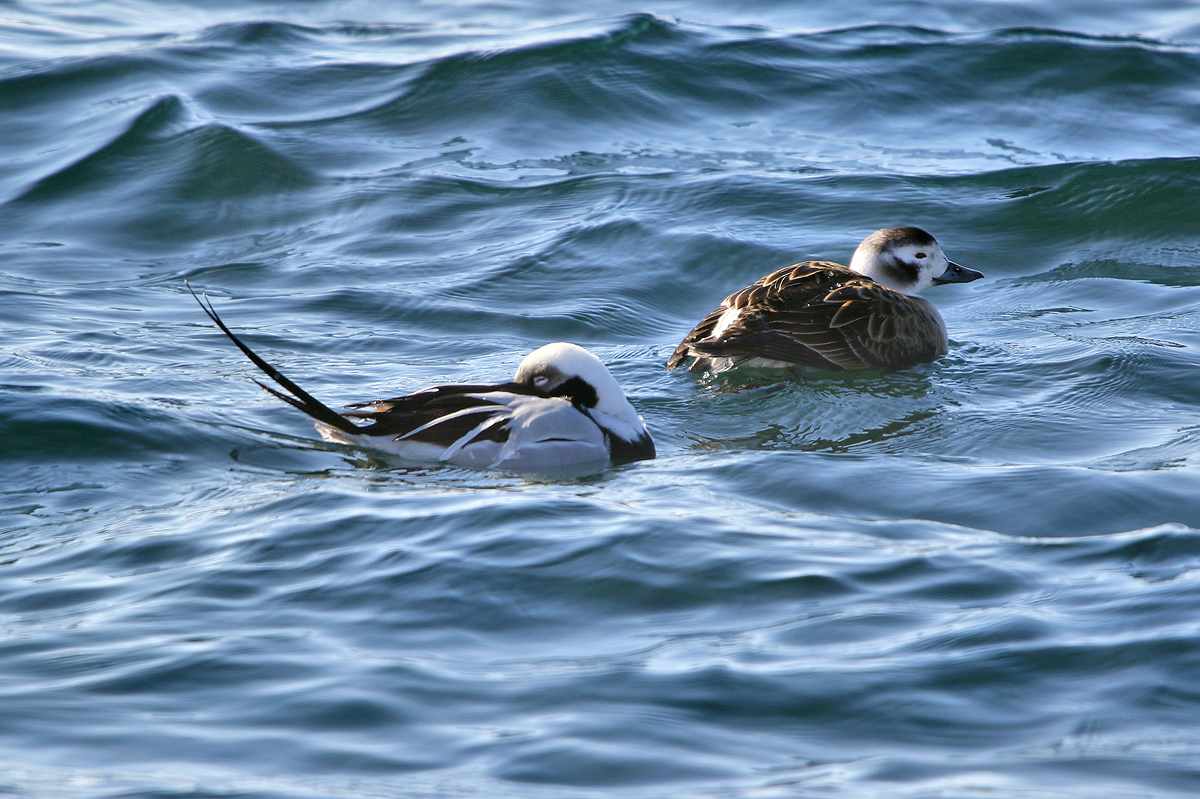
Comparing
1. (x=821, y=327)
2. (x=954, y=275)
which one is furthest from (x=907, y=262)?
(x=821, y=327)

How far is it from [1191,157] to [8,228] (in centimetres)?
949

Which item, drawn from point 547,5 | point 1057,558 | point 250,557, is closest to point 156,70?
point 547,5

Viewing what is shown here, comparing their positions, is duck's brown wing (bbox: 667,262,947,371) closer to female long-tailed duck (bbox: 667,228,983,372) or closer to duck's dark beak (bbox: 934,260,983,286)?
female long-tailed duck (bbox: 667,228,983,372)

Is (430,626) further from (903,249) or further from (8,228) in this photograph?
(8,228)

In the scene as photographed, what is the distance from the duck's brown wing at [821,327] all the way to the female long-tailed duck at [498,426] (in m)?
1.43

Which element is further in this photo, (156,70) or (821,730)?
(156,70)

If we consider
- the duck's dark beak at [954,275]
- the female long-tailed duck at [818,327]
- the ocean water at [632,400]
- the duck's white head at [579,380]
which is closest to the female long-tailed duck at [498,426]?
the duck's white head at [579,380]

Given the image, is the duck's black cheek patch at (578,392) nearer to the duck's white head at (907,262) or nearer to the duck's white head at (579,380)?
the duck's white head at (579,380)

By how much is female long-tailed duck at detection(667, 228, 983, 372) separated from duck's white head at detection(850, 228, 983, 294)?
14.8 inches

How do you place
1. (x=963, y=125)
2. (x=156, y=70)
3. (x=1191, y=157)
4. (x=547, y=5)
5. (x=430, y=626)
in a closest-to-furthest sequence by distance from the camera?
(x=430, y=626) → (x=1191, y=157) → (x=963, y=125) → (x=156, y=70) → (x=547, y=5)

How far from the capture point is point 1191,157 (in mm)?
11797

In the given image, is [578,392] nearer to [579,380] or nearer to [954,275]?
[579,380]

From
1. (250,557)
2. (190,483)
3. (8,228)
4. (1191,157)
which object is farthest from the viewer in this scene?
(1191,157)

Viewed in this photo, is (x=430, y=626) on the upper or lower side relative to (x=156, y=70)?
lower
